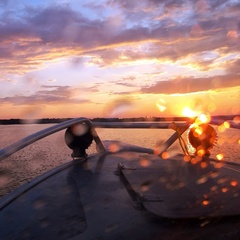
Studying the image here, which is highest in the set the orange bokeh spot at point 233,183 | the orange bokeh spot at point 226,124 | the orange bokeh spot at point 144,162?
the orange bokeh spot at point 226,124

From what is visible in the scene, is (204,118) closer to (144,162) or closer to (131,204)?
(144,162)

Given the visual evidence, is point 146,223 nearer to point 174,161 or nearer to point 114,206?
point 114,206

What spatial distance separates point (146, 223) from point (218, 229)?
808 millimetres

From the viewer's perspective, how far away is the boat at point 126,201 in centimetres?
392

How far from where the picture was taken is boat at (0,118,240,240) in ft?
12.8

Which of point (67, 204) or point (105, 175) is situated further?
point (105, 175)

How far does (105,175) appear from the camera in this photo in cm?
604

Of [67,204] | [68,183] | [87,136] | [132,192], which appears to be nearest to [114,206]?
[132,192]

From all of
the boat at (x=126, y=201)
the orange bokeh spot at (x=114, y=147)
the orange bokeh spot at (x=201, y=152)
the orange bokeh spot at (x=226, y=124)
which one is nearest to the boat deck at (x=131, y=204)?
the boat at (x=126, y=201)

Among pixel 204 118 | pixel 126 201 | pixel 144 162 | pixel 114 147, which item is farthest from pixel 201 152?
pixel 126 201

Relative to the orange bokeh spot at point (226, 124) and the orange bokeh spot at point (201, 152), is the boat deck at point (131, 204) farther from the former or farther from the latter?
the orange bokeh spot at point (201, 152)

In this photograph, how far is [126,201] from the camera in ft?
15.4

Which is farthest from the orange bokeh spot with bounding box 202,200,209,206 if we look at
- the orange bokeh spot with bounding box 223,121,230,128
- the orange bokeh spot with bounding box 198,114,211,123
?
the orange bokeh spot with bounding box 198,114,211,123

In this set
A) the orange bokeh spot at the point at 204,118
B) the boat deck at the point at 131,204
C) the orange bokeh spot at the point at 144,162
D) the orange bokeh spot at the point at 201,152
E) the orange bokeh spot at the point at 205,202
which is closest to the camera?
the boat deck at the point at 131,204
